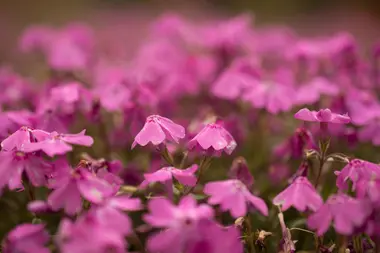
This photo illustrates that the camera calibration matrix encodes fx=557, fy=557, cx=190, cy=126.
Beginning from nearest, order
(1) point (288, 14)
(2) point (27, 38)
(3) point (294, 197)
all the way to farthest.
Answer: (3) point (294, 197) < (2) point (27, 38) < (1) point (288, 14)

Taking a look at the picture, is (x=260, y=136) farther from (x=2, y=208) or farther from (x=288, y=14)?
(x=288, y=14)

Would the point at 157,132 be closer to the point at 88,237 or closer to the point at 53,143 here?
the point at 53,143

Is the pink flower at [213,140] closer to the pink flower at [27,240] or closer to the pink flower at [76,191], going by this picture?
the pink flower at [76,191]

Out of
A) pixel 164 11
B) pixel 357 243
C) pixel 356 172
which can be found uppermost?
pixel 356 172

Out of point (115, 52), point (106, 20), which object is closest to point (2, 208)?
point (115, 52)

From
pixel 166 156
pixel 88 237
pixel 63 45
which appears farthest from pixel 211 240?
pixel 63 45

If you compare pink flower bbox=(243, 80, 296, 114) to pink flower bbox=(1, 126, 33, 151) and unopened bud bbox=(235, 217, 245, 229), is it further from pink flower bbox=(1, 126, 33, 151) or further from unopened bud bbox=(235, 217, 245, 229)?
pink flower bbox=(1, 126, 33, 151)
